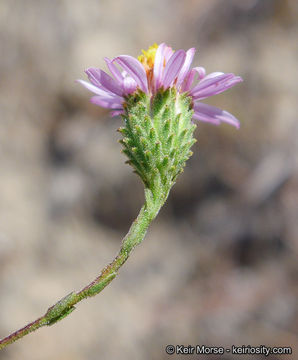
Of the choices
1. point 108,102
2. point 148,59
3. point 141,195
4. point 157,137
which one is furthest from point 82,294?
point 141,195

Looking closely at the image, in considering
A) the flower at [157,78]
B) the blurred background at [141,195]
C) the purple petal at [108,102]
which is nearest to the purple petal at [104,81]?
the flower at [157,78]

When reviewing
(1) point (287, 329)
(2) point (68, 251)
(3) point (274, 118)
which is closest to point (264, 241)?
(1) point (287, 329)

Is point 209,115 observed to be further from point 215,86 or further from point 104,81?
point 104,81

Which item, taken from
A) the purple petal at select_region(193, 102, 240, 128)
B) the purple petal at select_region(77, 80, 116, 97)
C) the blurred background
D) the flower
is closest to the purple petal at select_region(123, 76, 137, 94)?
the flower

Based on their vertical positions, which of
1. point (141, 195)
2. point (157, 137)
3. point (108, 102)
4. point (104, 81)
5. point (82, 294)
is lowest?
point (141, 195)

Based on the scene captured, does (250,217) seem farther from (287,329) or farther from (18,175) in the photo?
(18,175)

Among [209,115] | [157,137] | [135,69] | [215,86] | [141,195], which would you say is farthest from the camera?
[141,195]
